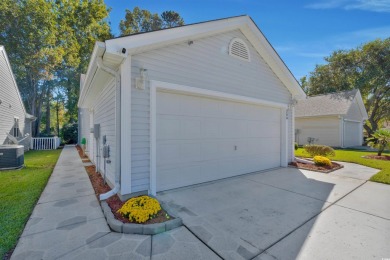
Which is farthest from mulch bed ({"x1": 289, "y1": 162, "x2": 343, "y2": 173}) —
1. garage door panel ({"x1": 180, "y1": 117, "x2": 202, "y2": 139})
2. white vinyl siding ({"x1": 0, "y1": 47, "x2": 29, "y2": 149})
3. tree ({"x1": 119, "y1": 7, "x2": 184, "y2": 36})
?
tree ({"x1": 119, "y1": 7, "x2": 184, "y2": 36})

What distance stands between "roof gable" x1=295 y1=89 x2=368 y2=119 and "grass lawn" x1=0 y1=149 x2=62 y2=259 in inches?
719

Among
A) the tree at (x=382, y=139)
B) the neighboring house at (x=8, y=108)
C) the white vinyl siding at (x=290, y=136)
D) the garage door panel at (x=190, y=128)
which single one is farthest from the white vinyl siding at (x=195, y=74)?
the neighboring house at (x=8, y=108)

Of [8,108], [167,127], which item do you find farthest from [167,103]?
[8,108]

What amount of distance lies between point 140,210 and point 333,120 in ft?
57.2

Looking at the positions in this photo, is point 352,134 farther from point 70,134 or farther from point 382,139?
point 70,134

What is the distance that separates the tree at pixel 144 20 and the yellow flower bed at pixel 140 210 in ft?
77.2

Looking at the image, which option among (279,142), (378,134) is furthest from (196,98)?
(378,134)

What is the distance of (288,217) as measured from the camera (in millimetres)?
3277

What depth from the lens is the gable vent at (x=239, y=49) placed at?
5.64m

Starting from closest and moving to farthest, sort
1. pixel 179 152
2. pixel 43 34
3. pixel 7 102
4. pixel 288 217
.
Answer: pixel 288 217
pixel 179 152
pixel 7 102
pixel 43 34

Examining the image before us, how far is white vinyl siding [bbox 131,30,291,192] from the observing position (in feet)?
12.9

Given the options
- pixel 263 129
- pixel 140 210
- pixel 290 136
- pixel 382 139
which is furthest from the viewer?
pixel 382 139

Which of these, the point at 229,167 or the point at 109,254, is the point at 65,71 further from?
the point at 109,254

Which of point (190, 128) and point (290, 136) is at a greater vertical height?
point (190, 128)
